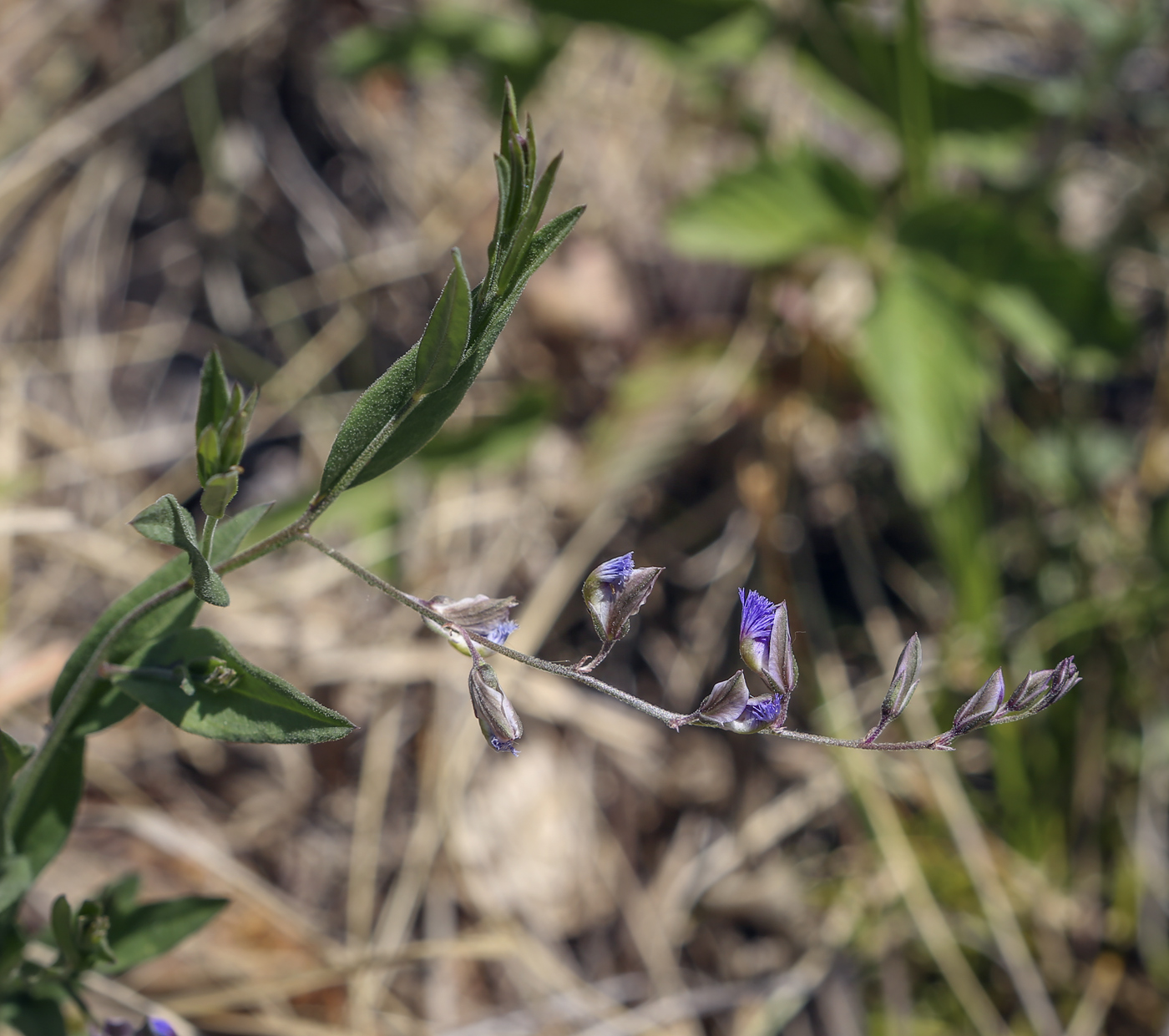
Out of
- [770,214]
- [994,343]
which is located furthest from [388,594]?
[994,343]

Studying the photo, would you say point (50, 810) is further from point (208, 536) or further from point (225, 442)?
point (225, 442)

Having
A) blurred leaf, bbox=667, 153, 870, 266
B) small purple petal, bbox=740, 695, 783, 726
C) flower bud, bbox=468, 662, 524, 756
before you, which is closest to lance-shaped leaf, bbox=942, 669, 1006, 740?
small purple petal, bbox=740, 695, 783, 726

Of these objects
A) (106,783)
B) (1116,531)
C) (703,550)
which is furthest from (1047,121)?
(106,783)

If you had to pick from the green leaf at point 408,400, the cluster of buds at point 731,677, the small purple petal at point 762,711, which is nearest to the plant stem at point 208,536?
the green leaf at point 408,400

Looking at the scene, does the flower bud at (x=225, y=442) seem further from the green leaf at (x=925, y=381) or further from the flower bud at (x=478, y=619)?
the green leaf at (x=925, y=381)

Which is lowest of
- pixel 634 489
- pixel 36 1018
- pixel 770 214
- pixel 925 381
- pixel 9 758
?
pixel 634 489
